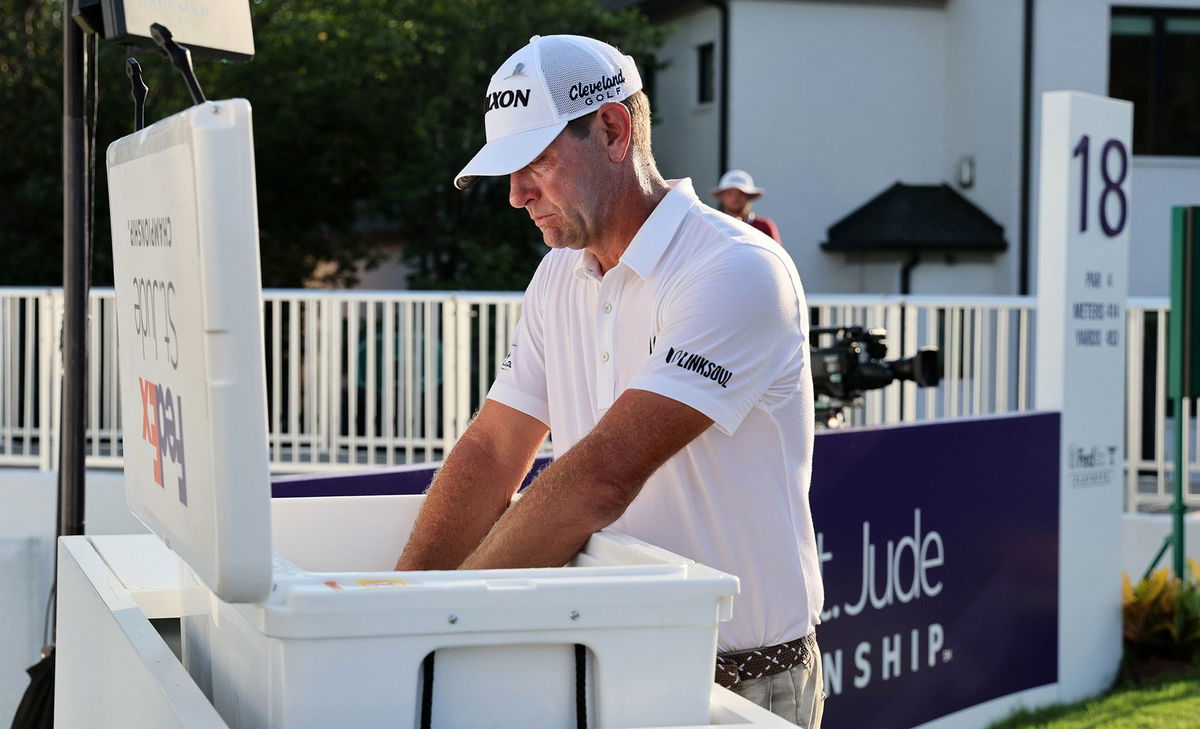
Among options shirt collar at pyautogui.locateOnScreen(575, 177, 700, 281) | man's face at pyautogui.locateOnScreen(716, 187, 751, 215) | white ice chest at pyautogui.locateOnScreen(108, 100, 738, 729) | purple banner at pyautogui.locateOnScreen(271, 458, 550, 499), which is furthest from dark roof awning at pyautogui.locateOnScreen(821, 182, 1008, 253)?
white ice chest at pyautogui.locateOnScreen(108, 100, 738, 729)

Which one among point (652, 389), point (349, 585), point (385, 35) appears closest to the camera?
point (349, 585)

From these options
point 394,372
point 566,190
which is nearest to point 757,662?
point 566,190

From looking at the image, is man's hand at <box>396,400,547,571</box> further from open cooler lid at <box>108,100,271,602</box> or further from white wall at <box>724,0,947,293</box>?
white wall at <box>724,0,947,293</box>

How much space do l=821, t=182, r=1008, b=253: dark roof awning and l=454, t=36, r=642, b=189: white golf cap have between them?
14.3 m

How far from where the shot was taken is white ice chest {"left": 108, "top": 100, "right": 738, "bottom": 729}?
1448 mm

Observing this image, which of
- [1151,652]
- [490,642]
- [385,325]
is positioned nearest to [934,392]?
[1151,652]

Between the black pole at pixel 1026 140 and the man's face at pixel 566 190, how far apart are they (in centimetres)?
1471

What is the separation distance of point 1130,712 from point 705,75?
1215 centimetres

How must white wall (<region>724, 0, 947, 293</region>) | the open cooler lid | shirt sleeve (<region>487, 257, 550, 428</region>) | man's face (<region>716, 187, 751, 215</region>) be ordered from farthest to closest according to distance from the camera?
white wall (<region>724, 0, 947, 293</region>) → man's face (<region>716, 187, 751, 215</region>) → shirt sleeve (<region>487, 257, 550, 428</region>) → the open cooler lid

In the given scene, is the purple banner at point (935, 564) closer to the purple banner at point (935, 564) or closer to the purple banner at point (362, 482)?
the purple banner at point (935, 564)

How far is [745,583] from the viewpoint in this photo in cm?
214

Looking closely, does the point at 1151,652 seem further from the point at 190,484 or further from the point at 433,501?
the point at 190,484

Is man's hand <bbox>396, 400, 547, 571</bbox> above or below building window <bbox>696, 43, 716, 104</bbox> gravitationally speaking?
below

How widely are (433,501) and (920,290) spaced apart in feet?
49.3
